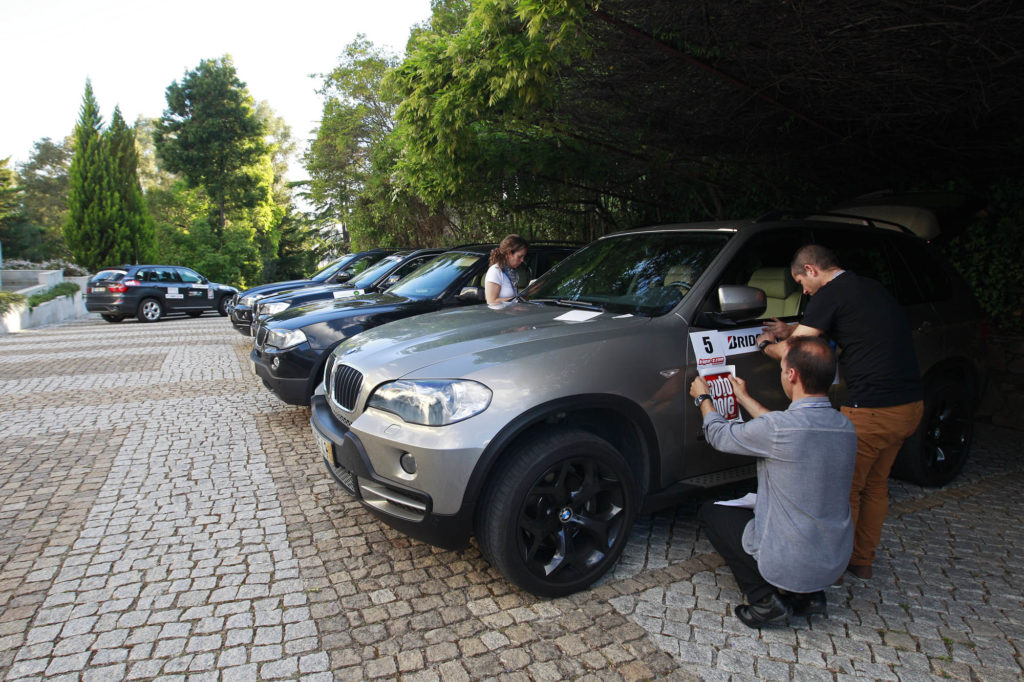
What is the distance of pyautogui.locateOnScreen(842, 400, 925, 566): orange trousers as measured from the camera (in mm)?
3371

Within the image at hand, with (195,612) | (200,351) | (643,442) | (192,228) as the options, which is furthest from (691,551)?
(192,228)

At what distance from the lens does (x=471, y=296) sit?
6.21 meters

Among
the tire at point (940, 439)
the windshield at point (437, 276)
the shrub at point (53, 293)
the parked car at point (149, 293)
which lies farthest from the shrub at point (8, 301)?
the tire at point (940, 439)

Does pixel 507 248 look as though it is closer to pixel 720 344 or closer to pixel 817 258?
pixel 720 344

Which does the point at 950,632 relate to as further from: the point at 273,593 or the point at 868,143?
the point at 868,143

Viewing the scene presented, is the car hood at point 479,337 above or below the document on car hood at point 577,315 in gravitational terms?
below

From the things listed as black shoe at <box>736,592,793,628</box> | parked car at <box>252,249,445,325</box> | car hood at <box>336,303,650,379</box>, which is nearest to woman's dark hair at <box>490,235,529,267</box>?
car hood at <box>336,303,650,379</box>

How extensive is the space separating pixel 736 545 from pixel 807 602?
39 cm

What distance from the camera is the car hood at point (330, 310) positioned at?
238 inches

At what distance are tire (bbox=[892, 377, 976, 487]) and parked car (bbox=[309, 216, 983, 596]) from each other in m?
0.31

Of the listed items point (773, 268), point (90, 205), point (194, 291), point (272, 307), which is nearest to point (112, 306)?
point (194, 291)

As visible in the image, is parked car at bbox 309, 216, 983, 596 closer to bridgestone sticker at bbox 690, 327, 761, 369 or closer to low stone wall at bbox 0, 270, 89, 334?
bridgestone sticker at bbox 690, 327, 761, 369

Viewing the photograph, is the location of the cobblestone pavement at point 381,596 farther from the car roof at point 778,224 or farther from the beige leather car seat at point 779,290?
the car roof at point 778,224

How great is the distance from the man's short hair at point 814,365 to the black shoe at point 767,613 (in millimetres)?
995
